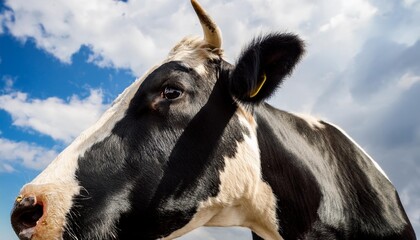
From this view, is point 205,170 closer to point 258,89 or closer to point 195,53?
point 258,89

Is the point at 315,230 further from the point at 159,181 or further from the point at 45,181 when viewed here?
the point at 45,181

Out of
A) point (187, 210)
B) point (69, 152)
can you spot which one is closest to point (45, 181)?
point (69, 152)

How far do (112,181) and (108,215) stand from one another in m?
0.27

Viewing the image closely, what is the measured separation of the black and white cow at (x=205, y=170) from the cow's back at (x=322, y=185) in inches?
0.5

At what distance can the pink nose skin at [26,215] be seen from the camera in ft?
11.1

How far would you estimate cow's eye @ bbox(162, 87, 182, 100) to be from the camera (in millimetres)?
4133

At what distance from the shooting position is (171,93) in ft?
13.6

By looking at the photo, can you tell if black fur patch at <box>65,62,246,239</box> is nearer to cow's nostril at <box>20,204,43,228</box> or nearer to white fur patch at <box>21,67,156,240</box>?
white fur patch at <box>21,67,156,240</box>

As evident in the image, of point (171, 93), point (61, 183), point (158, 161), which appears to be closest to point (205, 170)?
point (158, 161)

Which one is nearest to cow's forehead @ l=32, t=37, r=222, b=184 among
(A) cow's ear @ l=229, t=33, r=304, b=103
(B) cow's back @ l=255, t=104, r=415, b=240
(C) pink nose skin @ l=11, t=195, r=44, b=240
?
(C) pink nose skin @ l=11, t=195, r=44, b=240

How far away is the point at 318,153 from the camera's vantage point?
5133mm

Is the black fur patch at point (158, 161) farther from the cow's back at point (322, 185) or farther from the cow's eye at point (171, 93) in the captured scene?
the cow's back at point (322, 185)

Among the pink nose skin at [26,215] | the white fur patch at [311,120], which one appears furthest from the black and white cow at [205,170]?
the white fur patch at [311,120]

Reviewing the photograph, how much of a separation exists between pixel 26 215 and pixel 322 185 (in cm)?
287
